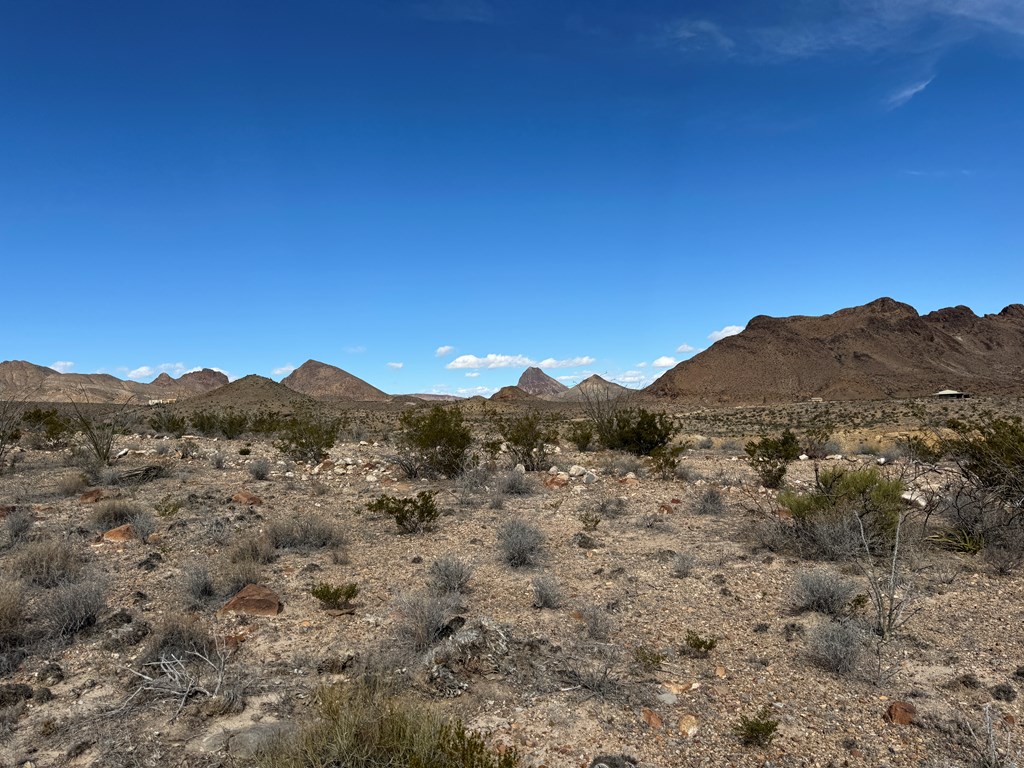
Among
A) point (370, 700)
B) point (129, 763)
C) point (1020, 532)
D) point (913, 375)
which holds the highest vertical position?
point (913, 375)

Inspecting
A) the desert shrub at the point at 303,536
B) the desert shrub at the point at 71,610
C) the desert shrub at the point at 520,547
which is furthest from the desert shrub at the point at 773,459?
the desert shrub at the point at 71,610

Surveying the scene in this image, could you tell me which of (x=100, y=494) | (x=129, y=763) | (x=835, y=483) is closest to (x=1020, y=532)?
(x=835, y=483)

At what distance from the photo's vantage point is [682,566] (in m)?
7.57

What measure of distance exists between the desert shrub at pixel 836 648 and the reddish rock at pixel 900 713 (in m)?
0.56

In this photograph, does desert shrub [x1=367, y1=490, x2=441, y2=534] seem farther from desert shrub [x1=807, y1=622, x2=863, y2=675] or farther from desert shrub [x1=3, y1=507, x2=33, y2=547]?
desert shrub [x1=807, y1=622, x2=863, y2=675]

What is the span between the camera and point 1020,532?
7531 millimetres

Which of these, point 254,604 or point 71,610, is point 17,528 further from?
point 254,604

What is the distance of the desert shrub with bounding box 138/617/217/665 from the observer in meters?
5.20

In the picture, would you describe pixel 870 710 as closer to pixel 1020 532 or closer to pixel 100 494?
pixel 1020 532

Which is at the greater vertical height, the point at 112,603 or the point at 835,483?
the point at 835,483

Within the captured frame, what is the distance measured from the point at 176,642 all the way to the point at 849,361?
102 metres

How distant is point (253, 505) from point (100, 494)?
2.79 metres

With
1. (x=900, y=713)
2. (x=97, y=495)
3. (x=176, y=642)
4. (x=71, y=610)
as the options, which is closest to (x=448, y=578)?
(x=176, y=642)

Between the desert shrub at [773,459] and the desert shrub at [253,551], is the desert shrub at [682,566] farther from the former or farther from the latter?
the desert shrub at [773,459]
